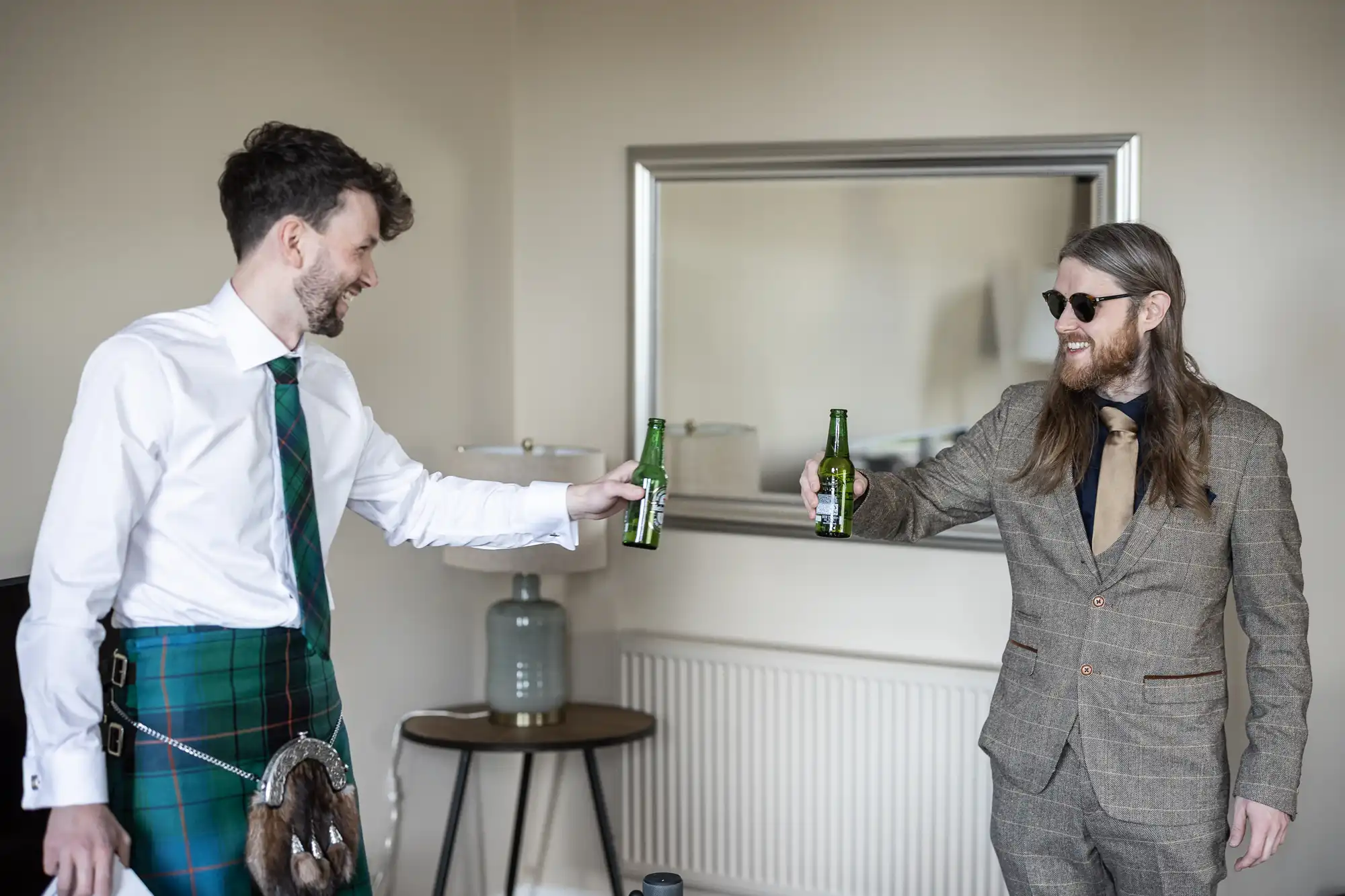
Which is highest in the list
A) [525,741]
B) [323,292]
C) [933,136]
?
[933,136]

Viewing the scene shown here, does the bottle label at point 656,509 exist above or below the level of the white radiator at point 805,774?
above

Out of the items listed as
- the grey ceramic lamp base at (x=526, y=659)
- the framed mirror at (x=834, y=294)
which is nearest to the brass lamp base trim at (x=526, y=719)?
the grey ceramic lamp base at (x=526, y=659)

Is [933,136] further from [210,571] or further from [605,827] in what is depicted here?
[210,571]

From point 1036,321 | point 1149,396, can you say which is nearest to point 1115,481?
point 1149,396

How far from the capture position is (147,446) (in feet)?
5.45

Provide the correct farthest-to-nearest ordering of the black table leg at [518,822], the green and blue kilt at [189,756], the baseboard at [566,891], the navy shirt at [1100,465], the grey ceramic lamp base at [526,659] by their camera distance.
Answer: the baseboard at [566,891] → the black table leg at [518,822] → the grey ceramic lamp base at [526,659] → the navy shirt at [1100,465] → the green and blue kilt at [189,756]

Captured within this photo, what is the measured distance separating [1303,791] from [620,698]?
170cm

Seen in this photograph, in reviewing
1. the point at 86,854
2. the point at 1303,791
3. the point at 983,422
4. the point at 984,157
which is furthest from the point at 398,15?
the point at 1303,791

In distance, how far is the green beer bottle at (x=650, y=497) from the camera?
7.25 ft

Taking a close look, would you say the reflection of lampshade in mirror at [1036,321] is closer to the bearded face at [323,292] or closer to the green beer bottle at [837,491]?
the green beer bottle at [837,491]

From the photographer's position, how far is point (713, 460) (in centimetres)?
360

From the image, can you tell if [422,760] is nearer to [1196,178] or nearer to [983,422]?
[983,422]

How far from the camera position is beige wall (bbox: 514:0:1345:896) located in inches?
119

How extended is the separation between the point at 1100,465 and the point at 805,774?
1546mm
